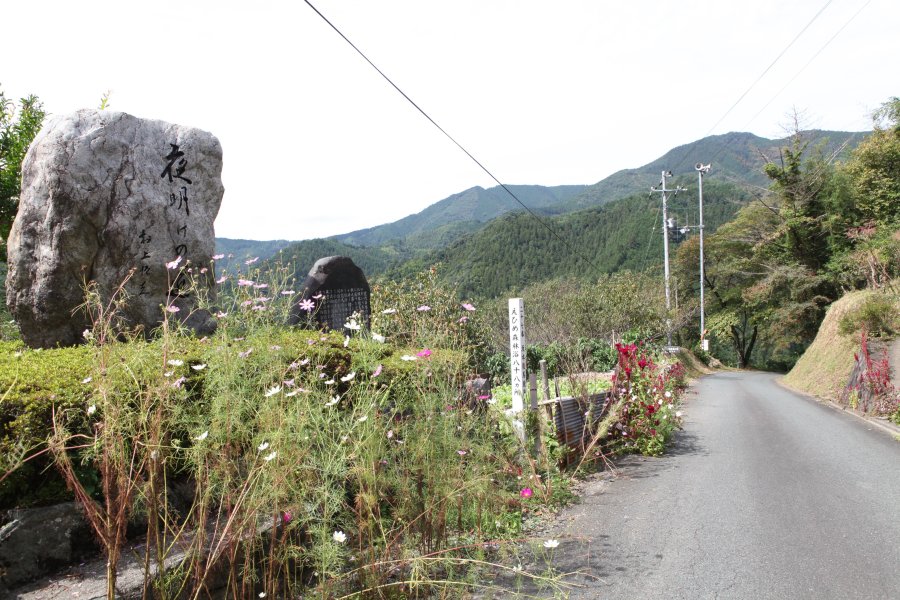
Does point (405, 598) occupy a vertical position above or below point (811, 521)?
above

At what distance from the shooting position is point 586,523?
5086 millimetres

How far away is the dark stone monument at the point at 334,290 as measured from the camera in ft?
29.8

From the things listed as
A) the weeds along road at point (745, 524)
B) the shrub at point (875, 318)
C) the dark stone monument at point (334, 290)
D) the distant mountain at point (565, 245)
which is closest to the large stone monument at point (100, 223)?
the dark stone monument at point (334, 290)

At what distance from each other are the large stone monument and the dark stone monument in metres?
2.16

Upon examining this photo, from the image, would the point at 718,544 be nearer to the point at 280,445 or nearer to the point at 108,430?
the point at 280,445

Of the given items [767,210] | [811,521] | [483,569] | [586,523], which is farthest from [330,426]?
[767,210]

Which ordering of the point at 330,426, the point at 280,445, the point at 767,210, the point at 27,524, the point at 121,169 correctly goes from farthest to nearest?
the point at 767,210 → the point at 121,169 → the point at 330,426 → the point at 27,524 → the point at 280,445

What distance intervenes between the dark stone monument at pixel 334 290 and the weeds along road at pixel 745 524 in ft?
16.2

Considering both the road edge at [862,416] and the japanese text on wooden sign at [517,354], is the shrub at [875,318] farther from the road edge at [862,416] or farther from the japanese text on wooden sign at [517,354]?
the japanese text on wooden sign at [517,354]

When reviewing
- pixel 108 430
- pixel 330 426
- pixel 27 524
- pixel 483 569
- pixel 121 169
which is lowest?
pixel 483 569

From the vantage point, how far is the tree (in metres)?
9.12

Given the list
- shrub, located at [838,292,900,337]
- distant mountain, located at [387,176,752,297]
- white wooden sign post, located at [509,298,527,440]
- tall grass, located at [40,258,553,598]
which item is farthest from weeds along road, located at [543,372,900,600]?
distant mountain, located at [387,176,752,297]

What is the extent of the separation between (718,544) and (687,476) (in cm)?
216

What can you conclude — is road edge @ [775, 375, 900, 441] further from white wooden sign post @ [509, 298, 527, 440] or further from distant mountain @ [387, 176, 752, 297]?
distant mountain @ [387, 176, 752, 297]
